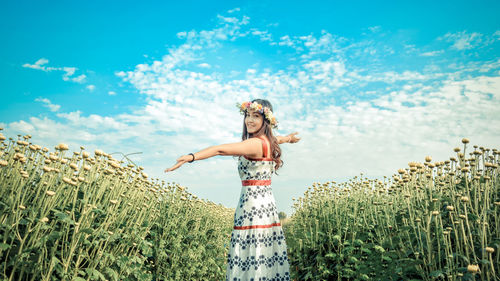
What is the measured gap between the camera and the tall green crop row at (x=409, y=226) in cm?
316

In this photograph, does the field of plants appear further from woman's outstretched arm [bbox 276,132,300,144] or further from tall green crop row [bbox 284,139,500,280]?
woman's outstretched arm [bbox 276,132,300,144]

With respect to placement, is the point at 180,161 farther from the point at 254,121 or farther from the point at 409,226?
the point at 409,226

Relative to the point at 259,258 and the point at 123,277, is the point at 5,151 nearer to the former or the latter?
the point at 123,277

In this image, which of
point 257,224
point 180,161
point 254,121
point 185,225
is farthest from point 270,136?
point 185,225

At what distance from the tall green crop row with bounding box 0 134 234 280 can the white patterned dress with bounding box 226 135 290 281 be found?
1.09m

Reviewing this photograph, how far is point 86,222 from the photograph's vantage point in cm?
299

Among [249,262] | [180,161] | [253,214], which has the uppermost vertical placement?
[180,161]

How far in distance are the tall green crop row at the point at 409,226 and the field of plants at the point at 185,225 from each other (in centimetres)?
2

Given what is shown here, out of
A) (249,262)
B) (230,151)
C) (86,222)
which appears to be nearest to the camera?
(86,222)

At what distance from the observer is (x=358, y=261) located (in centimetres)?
511

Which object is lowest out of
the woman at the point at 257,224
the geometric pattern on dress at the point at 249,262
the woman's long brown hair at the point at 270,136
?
the geometric pattern on dress at the point at 249,262

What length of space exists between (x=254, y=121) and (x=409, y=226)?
2233mm

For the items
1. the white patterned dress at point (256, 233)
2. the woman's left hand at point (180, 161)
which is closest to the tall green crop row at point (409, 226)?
the white patterned dress at point (256, 233)

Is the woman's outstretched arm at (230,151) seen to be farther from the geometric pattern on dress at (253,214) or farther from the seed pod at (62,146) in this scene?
the seed pod at (62,146)
